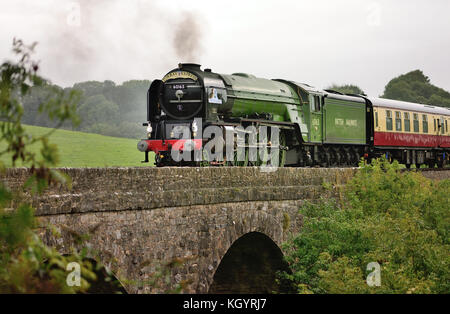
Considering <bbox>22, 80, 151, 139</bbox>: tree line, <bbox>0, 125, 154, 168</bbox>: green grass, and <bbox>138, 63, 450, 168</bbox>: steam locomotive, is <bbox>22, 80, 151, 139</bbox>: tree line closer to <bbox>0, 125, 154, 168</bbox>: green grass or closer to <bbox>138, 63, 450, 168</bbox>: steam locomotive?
<bbox>0, 125, 154, 168</bbox>: green grass

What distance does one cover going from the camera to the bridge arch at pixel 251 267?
15289 millimetres

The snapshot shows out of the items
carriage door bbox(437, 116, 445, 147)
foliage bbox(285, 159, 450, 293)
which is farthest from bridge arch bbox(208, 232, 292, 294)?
carriage door bbox(437, 116, 445, 147)

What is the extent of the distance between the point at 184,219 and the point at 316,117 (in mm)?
12372

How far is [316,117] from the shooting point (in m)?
22.8

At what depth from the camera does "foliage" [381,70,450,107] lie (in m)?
86.3

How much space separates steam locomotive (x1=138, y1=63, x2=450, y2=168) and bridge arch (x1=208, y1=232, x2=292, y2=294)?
259cm

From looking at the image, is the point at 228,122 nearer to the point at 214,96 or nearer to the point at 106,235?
the point at 214,96

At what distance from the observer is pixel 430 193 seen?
2189 cm

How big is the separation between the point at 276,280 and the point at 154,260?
5.50 meters

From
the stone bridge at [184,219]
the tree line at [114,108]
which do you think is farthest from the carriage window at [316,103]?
the tree line at [114,108]

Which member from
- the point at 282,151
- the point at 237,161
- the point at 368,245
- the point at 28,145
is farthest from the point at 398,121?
the point at 28,145

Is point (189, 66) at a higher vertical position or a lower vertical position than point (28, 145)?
higher

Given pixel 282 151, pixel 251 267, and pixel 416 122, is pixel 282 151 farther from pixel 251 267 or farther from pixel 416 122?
pixel 416 122
